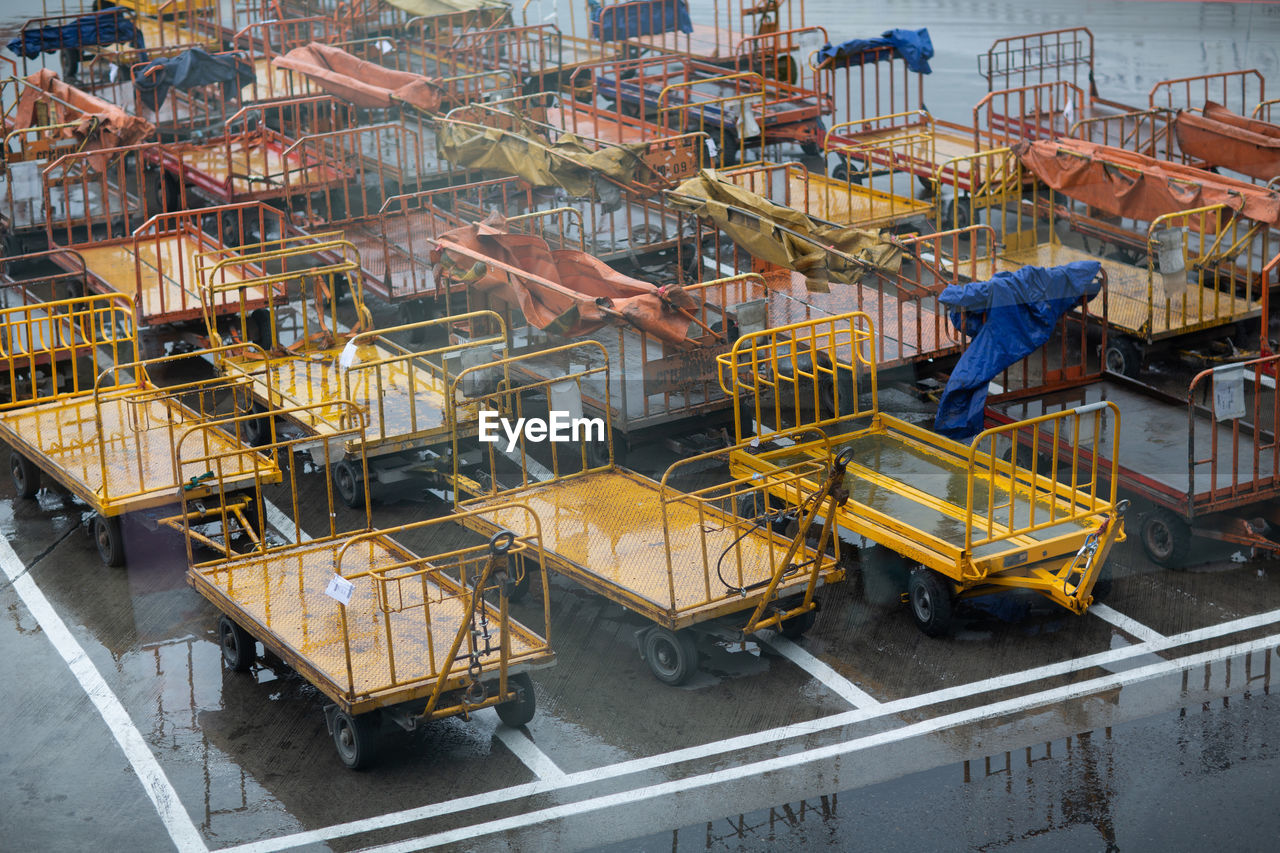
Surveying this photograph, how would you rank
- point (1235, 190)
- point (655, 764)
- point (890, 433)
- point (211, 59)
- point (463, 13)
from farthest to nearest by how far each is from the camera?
point (463, 13)
point (211, 59)
point (1235, 190)
point (890, 433)
point (655, 764)

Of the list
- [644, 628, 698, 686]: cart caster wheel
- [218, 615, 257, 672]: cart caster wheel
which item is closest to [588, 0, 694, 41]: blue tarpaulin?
[218, 615, 257, 672]: cart caster wheel

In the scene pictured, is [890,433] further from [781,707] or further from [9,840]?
[9,840]

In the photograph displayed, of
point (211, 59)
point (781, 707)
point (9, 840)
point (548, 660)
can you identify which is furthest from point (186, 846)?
point (211, 59)

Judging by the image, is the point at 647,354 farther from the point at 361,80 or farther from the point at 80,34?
the point at 80,34

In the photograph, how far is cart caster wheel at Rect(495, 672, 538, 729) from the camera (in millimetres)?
11016

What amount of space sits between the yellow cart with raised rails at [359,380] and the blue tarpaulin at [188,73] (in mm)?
6267

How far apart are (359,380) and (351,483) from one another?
1248 millimetres

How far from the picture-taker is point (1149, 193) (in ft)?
57.9

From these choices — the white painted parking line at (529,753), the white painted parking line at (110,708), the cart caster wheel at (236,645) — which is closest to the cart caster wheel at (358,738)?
the white painted parking line at (529,753)

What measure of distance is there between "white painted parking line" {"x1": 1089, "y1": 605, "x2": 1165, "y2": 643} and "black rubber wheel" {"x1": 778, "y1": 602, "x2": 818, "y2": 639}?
2189mm

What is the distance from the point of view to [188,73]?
916 inches

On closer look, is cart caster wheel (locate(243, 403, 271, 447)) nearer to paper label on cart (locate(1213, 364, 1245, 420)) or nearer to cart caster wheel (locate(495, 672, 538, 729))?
cart caster wheel (locate(495, 672, 538, 729))

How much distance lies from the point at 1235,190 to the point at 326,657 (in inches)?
415

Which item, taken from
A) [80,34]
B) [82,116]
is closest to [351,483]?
[82,116]
